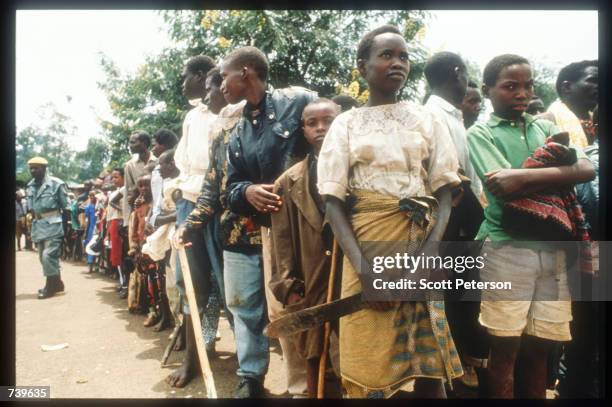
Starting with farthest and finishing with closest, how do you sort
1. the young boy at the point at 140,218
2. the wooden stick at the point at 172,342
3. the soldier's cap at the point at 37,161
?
the soldier's cap at the point at 37,161 → the young boy at the point at 140,218 → the wooden stick at the point at 172,342

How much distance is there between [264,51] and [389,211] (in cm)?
323

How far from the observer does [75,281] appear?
20.8 ft

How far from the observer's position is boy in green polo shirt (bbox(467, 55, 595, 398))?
6.32 ft

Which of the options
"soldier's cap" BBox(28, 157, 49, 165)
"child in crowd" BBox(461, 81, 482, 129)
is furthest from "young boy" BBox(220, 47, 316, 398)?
"soldier's cap" BBox(28, 157, 49, 165)

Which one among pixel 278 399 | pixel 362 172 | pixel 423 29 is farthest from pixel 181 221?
pixel 423 29

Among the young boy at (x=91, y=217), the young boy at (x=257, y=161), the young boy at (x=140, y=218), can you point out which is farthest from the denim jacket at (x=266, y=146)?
the young boy at (x=91, y=217)

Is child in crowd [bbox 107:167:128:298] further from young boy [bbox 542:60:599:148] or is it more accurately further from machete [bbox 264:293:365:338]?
young boy [bbox 542:60:599:148]

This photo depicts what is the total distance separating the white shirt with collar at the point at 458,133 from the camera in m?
2.24

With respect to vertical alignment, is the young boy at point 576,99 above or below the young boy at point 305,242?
above

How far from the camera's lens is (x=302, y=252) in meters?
2.02

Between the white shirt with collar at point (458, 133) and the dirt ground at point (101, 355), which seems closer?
the white shirt with collar at point (458, 133)

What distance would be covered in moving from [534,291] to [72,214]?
6854 mm

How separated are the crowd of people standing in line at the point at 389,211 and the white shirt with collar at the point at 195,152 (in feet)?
0.03

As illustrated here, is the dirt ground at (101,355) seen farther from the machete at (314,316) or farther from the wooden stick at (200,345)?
the machete at (314,316)
